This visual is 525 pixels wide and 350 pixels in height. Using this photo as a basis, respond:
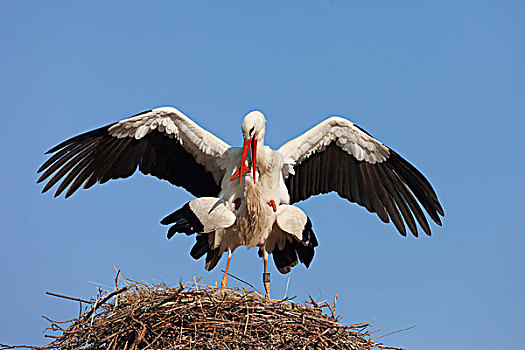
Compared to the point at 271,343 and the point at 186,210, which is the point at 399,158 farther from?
the point at 271,343

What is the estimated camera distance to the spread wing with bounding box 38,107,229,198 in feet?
23.1

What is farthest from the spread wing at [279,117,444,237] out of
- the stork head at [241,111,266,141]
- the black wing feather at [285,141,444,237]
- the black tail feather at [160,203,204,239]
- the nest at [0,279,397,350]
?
the nest at [0,279,397,350]

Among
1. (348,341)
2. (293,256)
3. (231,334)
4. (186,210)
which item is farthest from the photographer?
(293,256)

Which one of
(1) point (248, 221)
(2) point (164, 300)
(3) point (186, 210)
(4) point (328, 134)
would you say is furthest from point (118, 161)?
(2) point (164, 300)

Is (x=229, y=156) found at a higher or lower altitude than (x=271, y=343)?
higher

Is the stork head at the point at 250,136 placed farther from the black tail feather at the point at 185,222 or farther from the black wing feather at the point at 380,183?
the black wing feather at the point at 380,183

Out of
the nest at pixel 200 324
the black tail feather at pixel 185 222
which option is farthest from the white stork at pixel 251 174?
the nest at pixel 200 324

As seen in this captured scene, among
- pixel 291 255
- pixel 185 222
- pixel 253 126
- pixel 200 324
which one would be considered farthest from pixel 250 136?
pixel 200 324

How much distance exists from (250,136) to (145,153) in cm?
125

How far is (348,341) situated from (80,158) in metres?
3.37

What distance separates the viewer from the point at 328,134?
730cm

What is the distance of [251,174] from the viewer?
6.63m

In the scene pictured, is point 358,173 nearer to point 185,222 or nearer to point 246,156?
point 246,156

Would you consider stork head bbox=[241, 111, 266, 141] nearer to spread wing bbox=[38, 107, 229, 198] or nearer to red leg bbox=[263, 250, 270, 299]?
spread wing bbox=[38, 107, 229, 198]
